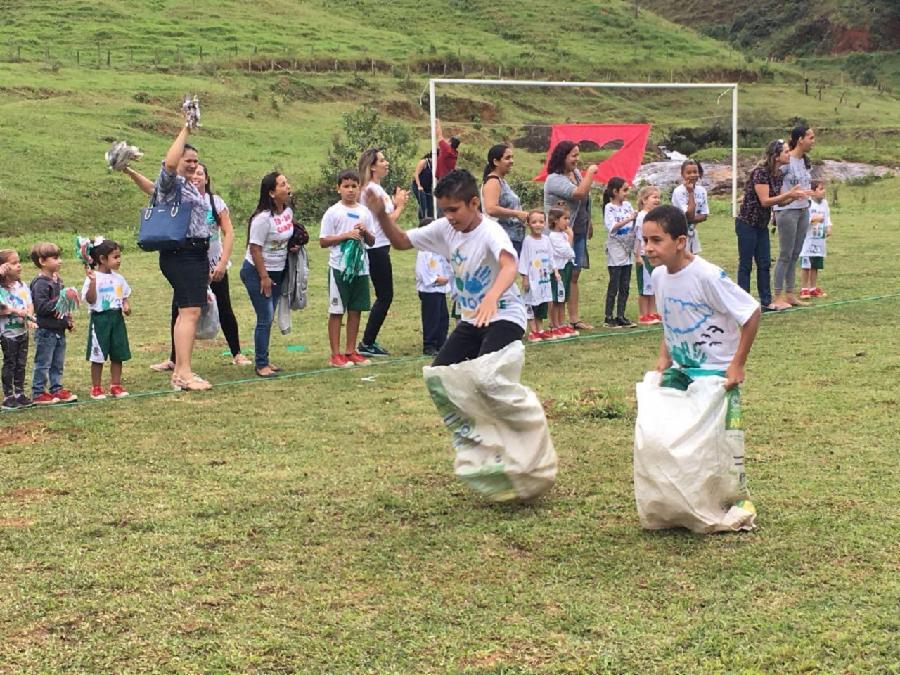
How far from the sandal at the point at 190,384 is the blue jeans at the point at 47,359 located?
804mm

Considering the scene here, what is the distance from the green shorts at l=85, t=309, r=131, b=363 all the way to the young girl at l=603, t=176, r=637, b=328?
496cm

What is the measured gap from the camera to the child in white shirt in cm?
976

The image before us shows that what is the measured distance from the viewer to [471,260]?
19.0 ft

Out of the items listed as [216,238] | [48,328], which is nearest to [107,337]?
[48,328]

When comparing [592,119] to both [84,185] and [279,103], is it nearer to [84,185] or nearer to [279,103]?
[279,103]

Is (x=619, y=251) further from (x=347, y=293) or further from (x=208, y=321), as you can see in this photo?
(x=208, y=321)

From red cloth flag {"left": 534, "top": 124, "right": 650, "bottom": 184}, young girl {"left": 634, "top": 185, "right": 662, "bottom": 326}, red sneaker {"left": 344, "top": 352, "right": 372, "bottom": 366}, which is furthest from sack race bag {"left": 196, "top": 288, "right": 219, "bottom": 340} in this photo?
red cloth flag {"left": 534, "top": 124, "right": 650, "bottom": 184}

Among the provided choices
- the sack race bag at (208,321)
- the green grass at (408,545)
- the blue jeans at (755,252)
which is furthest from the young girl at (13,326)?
the blue jeans at (755,252)

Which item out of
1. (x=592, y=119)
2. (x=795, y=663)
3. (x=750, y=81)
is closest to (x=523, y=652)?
(x=795, y=663)

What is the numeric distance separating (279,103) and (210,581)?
32458 mm

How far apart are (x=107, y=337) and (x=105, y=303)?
0.24m

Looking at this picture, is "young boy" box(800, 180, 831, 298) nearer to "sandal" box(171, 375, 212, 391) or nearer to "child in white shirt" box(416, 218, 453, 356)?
"child in white shirt" box(416, 218, 453, 356)

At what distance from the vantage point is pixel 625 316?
1184 cm

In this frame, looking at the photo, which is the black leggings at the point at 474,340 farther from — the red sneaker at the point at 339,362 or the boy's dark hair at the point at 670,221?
the red sneaker at the point at 339,362
